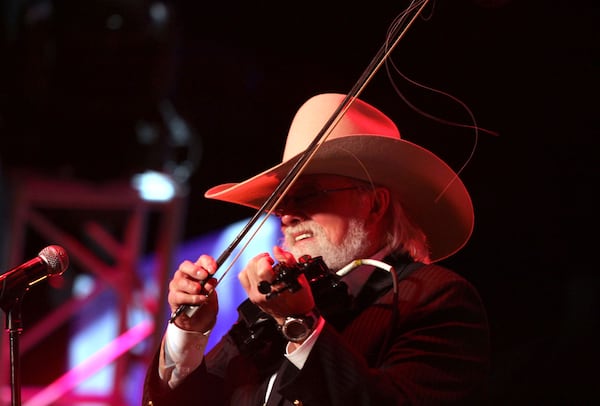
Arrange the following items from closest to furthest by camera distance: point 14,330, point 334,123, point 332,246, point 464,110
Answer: point 14,330 → point 332,246 → point 334,123 → point 464,110

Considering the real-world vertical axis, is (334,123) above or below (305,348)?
above

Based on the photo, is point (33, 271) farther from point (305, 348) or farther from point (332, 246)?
point (332, 246)

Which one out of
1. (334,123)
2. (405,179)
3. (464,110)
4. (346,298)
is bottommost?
(464,110)

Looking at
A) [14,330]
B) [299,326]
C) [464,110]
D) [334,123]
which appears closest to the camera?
[299,326]

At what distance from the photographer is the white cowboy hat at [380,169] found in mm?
2561

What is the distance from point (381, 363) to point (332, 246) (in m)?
0.45

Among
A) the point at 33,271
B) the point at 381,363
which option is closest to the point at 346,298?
the point at 381,363

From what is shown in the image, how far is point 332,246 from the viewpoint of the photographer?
8.48 feet

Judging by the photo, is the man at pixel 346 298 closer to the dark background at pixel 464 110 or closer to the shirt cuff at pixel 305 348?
the shirt cuff at pixel 305 348

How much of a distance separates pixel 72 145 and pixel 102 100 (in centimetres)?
42

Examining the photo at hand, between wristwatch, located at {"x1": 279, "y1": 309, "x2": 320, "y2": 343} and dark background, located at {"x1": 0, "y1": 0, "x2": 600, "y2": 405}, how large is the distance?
2393 mm

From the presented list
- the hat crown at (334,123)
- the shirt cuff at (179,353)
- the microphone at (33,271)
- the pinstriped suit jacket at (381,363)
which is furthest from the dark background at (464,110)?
the microphone at (33,271)

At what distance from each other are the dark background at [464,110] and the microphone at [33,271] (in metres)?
2.39

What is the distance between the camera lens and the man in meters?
2.03
